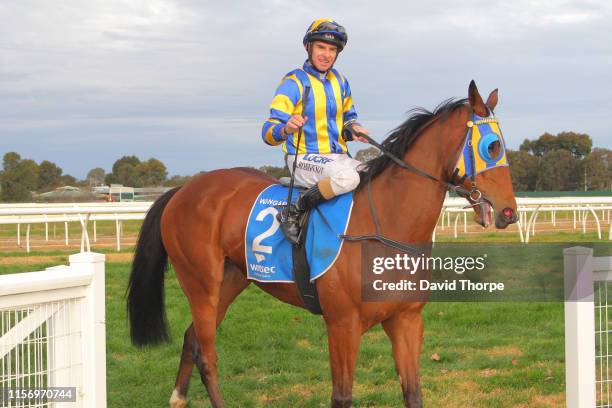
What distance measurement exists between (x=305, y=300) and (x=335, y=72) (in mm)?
1319

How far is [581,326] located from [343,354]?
114cm

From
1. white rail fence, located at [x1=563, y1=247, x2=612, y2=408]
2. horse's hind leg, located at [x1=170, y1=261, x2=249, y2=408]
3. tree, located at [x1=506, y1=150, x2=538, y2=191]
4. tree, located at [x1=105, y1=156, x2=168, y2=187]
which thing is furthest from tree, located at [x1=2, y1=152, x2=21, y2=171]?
white rail fence, located at [x1=563, y1=247, x2=612, y2=408]

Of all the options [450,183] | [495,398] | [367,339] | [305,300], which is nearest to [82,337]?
[305,300]

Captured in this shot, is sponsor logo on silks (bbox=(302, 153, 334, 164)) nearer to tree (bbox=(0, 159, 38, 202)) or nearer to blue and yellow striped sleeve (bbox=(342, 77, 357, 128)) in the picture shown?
blue and yellow striped sleeve (bbox=(342, 77, 357, 128))

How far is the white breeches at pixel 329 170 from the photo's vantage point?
380 centimetres

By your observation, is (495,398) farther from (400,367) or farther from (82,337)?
(82,337)

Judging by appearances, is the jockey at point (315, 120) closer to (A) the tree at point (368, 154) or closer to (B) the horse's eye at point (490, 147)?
(A) the tree at point (368, 154)

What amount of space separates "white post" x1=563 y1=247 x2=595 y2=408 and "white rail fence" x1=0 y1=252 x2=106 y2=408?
2.14 meters

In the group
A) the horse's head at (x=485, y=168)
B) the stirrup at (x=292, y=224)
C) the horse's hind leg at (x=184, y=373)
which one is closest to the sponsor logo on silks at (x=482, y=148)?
the horse's head at (x=485, y=168)

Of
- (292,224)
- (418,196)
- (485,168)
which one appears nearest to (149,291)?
(292,224)

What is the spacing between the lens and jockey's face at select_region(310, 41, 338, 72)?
13.4 ft

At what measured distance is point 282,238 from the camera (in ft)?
13.4

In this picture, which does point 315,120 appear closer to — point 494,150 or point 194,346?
point 494,150

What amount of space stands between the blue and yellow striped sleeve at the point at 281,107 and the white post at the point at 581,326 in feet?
5.36
